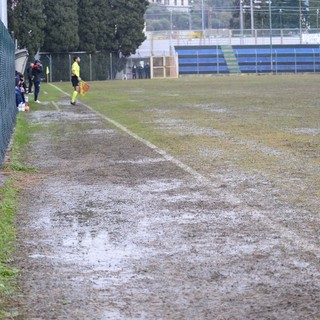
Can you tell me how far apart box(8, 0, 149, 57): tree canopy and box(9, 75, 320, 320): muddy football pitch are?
58.4 meters

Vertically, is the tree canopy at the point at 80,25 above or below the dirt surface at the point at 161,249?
above

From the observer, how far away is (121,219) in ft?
31.8

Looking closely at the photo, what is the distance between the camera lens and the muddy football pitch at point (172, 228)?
6.40 meters

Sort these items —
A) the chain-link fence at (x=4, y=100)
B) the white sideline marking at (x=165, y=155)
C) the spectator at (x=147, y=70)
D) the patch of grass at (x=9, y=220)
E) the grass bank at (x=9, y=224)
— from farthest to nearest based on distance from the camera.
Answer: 1. the spectator at (x=147, y=70)
2. the chain-link fence at (x=4, y=100)
3. the white sideline marking at (x=165, y=155)
4. the patch of grass at (x=9, y=220)
5. the grass bank at (x=9, y=224)

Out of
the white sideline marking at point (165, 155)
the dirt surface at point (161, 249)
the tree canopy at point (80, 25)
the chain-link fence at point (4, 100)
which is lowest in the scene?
the dirt surface at point (161, 249)

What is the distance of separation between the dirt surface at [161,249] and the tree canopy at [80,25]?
2467 inches

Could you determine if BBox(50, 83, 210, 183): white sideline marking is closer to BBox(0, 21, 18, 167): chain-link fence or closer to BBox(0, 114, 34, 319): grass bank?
BBox(0, 114, 34, 319): grass bank

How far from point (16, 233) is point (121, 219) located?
45.4 inches

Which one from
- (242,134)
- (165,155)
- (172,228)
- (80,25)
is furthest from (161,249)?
(80,25)

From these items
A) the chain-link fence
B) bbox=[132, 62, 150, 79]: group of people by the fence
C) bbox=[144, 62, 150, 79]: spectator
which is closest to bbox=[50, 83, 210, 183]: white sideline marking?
the chain-link fence

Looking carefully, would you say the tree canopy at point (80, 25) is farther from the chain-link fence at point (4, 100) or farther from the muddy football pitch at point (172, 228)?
the muddy football pitch at point (172, 228)

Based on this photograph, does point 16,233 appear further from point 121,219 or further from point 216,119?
point 216,119

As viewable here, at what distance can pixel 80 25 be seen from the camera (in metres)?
87.4

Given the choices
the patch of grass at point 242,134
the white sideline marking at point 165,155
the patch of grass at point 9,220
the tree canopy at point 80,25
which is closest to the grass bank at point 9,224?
the patch of grass at point 9,220
